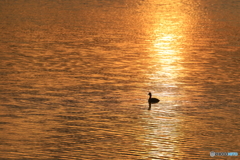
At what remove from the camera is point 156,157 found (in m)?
20.6

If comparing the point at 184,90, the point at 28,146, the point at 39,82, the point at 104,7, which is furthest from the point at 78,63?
the point at 104,7

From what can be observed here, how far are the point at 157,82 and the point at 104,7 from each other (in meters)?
39.1

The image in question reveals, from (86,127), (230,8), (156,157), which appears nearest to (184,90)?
(86,127)

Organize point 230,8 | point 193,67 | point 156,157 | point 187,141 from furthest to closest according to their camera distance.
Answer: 1. point 230,8
2. point 193,67
3. point 187,141
4. point 156,157

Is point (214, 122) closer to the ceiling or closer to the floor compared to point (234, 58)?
closer to the floor

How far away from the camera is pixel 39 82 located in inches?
1218

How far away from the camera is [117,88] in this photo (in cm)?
2981

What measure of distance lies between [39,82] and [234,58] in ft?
43.2

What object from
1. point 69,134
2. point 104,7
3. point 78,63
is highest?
point 104,7

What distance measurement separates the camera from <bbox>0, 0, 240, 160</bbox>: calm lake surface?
22.1m

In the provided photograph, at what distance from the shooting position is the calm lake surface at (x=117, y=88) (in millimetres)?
22125

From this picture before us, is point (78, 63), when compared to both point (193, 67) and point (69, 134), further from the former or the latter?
point (69, 134)

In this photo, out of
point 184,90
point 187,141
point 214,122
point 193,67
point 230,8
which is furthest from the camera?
point 230,8

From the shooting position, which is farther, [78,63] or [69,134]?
[78,63]
